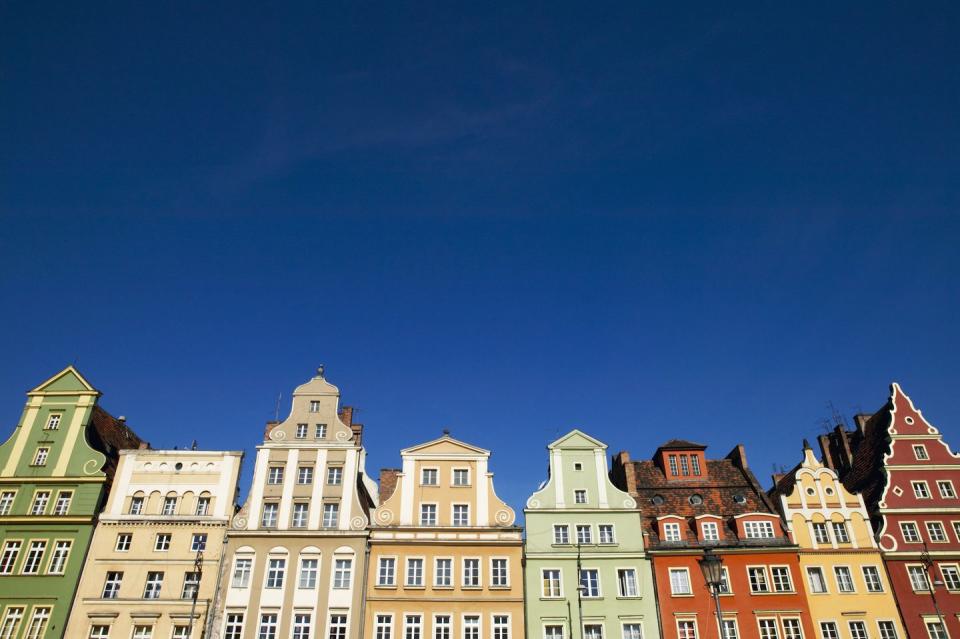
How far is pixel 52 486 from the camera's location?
47.2 m

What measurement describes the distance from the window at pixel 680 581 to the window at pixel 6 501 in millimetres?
42783

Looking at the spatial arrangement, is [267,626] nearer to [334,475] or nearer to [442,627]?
[334,475]

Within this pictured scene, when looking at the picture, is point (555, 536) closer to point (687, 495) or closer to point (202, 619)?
point (687, 495)

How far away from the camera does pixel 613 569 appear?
4525 centimetres

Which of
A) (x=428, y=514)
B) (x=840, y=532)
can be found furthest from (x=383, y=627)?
(x=840, y=532)

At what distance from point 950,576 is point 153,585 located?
49876 millimetres

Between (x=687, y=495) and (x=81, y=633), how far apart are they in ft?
130

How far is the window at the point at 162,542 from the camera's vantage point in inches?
1786

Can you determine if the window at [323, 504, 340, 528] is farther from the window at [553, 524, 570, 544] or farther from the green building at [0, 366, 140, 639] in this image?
the green building at [0, 366, 140, 639]

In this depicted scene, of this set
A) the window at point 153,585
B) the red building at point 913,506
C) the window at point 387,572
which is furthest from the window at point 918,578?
the window at point 153,585

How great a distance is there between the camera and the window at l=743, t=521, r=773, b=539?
47.1 meters

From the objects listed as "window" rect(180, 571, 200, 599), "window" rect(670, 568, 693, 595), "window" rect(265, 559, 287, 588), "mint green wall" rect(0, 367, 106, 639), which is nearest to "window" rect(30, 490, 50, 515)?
"mint green wall" rect(0, 367, 106, 639)

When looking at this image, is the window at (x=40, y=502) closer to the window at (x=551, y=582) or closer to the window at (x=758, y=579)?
the window at (x=551, y=582)

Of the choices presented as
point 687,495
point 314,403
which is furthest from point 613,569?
point 314,403
